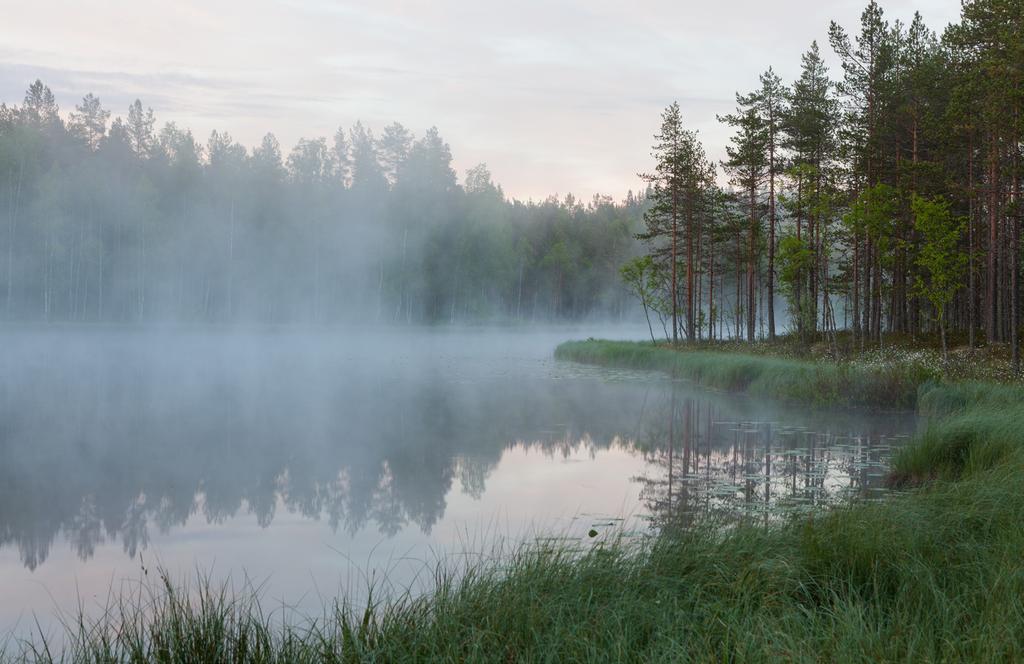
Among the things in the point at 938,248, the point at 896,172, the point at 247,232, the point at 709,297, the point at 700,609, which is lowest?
the point at 700,609

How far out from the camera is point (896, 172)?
3161 centimetres

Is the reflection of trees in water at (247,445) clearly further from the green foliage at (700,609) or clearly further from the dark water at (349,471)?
the green foliage at (700,609)

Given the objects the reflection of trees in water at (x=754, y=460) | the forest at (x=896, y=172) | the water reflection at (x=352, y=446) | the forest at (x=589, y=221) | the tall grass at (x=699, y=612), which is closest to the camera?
the tall grass at (x=699, y=612)

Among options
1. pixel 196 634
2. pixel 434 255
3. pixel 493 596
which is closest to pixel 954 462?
pixel 493 596

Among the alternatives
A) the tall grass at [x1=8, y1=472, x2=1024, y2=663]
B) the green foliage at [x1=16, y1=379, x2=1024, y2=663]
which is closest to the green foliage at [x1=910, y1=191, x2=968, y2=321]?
the green foliage at [x1=16, y1=379, x2=1024, y2=663]

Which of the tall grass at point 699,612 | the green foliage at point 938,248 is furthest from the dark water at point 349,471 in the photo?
the green foliage at point 938,248

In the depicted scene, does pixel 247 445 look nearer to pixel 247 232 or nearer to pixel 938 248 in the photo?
pixel 938 248

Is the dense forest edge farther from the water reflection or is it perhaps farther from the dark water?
the water reflection

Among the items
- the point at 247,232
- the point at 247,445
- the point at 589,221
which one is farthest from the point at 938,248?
the point at 589,221

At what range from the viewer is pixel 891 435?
1466 centimetres

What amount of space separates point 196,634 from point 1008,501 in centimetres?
641

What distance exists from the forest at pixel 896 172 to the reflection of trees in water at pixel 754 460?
635 cm

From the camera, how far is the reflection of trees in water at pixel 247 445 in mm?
9398

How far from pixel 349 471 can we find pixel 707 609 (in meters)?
8.30
